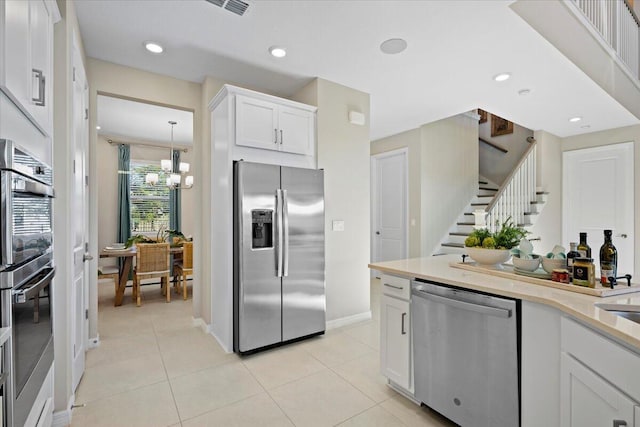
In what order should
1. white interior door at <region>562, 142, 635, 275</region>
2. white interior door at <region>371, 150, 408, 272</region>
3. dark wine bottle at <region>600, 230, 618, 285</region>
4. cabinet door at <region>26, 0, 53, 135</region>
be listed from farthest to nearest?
white interior door at <region>371, 150, 408, 272</region>
white interior door at <region>562, 142, 635, 275</region>
dark wine bottle at <region>600, 230, 618, 285</region>
cabinet door at <region>26, 0, 53, 135</region>

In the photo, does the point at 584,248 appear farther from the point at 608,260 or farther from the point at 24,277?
the point at 24,277

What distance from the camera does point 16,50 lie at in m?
1.15

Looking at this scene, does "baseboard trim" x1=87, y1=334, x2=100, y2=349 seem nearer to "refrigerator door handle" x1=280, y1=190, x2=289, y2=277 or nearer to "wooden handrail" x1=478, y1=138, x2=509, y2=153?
"refrigerator door handle" x1=280, y1=190, x2=289, y2=277

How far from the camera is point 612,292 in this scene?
4.59 feet

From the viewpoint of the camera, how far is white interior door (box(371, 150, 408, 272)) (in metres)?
5.42

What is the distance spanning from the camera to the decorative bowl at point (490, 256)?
1.91m

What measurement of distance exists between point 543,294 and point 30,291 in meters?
2.14

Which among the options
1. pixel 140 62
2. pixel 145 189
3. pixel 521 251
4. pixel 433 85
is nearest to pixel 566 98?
pixel 433 85

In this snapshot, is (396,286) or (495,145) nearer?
(396,286)

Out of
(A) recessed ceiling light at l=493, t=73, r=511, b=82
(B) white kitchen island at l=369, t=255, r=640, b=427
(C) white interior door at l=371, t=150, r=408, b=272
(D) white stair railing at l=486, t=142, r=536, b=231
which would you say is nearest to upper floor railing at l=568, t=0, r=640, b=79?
(A) recessed ceiling light at l=493, t=73, r=511, b=82

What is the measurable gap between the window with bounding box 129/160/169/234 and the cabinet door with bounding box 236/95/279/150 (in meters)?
3.85

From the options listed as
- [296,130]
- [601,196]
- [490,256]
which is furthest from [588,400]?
[601,196]

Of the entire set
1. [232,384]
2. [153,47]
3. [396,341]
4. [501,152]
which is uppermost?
[153,47]

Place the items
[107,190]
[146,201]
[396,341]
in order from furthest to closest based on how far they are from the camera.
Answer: [146,201] < [107,190] < [396,341]
